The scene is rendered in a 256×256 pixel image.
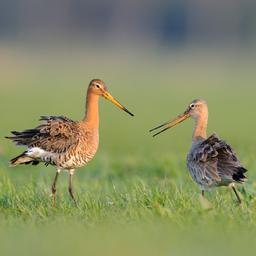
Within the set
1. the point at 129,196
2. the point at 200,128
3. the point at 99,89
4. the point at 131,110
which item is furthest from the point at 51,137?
the point at 131,110

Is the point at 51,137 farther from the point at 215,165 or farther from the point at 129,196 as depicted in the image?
the point at 215,165

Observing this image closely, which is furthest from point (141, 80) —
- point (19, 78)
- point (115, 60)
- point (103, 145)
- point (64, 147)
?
point (64, 147)

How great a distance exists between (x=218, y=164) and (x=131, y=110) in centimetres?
2418

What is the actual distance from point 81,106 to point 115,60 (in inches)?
1823

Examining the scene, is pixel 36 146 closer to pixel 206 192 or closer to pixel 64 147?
pixel 64 147

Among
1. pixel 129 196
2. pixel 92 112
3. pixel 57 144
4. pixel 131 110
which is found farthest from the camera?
pixel 131 110

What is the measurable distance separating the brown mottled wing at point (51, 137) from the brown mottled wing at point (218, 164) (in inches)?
65.9

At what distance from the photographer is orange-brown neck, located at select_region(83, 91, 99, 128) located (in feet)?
38.5

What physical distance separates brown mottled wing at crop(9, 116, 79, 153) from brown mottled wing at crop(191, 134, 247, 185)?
1.67 metres

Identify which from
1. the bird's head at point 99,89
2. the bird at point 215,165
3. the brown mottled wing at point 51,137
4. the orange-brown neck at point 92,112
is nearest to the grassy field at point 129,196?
the bird at point 215,165

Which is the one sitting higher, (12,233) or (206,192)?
(206,192)

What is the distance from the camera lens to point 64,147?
11234 mm

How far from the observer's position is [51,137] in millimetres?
11273

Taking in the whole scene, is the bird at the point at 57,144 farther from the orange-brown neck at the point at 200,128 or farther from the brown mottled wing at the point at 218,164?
the brown mottled wing at the point at 218,164
